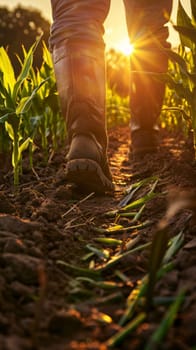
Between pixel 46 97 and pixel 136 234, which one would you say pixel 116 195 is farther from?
pixel 46 97

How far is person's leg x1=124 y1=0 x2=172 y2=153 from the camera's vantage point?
7.82 feet

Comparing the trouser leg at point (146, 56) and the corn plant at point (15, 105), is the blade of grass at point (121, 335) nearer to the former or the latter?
the corn plant at point (15, 105)

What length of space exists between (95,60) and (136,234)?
2.94 feet

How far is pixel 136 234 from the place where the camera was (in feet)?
3.98

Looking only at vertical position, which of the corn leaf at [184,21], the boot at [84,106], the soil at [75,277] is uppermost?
the corn leaf at [184,21]

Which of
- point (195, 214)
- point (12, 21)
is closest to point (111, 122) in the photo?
point (195, 214)

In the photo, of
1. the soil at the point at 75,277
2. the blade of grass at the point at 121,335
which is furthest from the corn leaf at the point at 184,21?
the blade of grass at the point at 121,335

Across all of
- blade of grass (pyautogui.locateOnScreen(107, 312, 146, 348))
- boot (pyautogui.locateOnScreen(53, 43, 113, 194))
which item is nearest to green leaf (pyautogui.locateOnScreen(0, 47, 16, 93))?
boot (pyautogui.locateOnScreen(53, 43, 113, 194))

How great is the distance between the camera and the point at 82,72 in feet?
5.99

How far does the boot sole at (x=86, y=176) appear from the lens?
5.51 feet

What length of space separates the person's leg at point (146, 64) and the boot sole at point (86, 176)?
2.36 ft

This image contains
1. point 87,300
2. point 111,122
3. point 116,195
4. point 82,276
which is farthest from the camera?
point 111,122

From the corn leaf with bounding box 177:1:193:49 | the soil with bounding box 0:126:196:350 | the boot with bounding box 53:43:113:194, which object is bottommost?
the soil with bounding box 0:126:196:350

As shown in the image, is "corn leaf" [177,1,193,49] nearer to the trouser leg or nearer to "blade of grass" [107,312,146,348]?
the trouser leg
